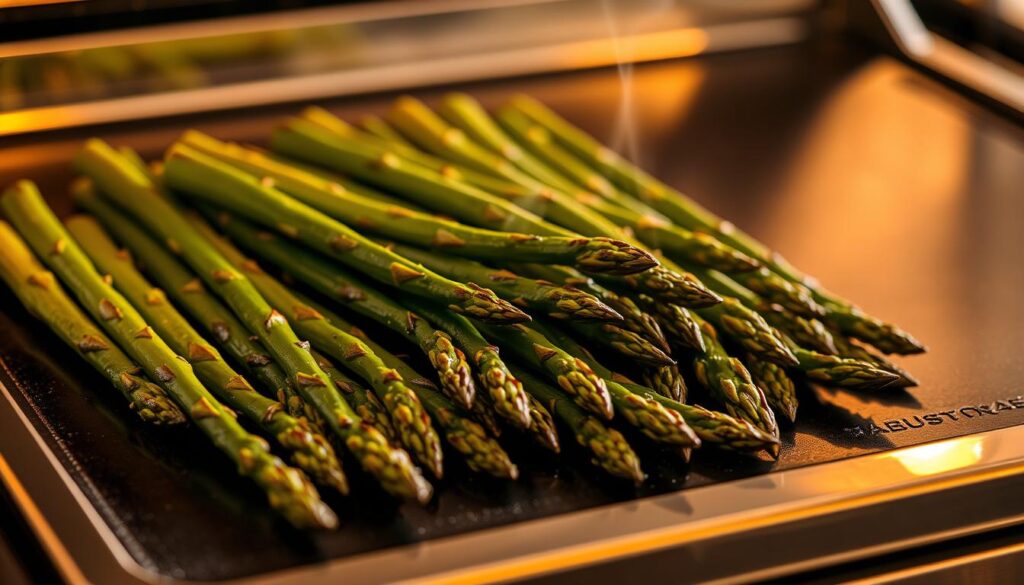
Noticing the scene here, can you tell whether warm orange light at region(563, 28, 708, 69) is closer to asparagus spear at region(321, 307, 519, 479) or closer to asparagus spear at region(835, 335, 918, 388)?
asparagus spear at region(835, 335, 918, 388)

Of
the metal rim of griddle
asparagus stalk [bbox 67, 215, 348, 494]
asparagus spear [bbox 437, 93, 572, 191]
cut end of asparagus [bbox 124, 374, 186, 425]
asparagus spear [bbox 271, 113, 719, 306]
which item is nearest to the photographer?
the metal rim of griddle

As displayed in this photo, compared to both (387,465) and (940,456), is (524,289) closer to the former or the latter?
(387,465)

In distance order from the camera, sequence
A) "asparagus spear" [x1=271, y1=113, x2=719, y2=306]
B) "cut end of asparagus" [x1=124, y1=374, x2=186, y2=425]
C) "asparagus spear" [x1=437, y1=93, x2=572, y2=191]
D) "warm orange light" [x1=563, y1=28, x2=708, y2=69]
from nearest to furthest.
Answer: "cut end of asparagus" [x1=124, y1=374, x2=186, y2=425] < "asparagus spear" [x1=271, y1=113, x2=719, y2=306] < "asparagus spear" [x1=437, y1=93, x2=572, y2=191] < "warm orange light" [x1=563, y1=28, x2=708, y2=69]

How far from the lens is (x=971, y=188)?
7.39 feet

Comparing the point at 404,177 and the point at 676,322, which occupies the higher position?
the point at 404,177

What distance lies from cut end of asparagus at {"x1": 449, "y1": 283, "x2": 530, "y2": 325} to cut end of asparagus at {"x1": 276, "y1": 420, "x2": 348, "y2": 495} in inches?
9.7

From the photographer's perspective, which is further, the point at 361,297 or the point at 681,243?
the point at 681,243

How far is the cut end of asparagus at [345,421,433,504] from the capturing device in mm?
1304

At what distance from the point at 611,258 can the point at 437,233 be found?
0.26m

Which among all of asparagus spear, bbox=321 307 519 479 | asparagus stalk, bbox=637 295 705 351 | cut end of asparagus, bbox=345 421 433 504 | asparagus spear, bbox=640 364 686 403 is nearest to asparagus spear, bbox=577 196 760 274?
asparagus stalk, bbox=637 295 705 351

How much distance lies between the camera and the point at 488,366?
1.46 metres

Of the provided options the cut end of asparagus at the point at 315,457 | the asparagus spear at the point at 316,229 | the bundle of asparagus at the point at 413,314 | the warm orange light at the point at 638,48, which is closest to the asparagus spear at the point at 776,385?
the bundle of asparagus at the point at 413,314

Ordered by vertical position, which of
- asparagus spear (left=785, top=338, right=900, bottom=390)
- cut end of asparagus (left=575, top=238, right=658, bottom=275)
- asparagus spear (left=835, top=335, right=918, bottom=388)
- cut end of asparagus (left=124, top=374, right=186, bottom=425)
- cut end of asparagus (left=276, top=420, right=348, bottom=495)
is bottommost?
cut end of asparagus (left=276, top=420, right=348, bottom=495)

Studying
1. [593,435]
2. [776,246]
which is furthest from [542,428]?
[776,246]
